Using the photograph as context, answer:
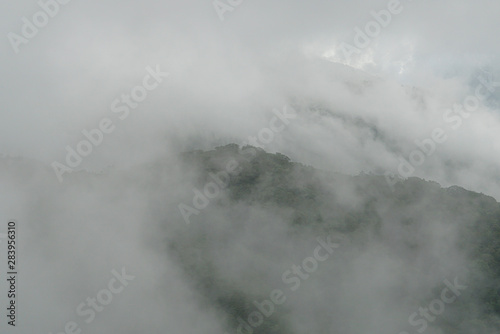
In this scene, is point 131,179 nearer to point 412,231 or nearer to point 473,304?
point 412,231

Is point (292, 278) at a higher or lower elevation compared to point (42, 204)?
higher

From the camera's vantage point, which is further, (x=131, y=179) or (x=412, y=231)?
(x=131, y=179)

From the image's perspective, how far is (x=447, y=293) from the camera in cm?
6850

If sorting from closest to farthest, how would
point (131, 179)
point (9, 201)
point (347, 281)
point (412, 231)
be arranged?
point (9, 201) → point (347, 281) → point (412, 231) → point (131, 179)

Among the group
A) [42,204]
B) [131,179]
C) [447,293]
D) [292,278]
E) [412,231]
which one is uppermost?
[412,231]

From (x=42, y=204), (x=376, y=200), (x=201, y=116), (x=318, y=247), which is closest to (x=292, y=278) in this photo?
(x=318, y=247)

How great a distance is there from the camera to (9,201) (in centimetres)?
6975

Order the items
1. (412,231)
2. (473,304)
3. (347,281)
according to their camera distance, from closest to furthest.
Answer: (473,304)
(347,281)
(412,231)

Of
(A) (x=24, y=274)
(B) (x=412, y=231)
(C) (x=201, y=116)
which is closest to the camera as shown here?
(A) (x=24, y=274)

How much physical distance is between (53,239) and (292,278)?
38.7 meters

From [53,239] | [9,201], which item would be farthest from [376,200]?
[9,201]

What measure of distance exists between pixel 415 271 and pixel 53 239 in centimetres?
6048

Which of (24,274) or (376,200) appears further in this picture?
(376,200)

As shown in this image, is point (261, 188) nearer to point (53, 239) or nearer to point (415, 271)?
point (415, 271)
